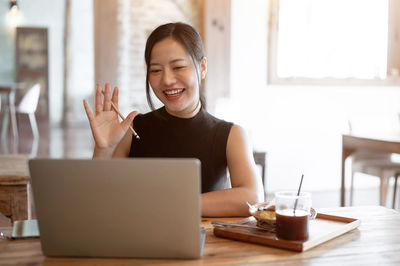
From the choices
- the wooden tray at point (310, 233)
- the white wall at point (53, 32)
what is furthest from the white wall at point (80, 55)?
the wooden tray at point (310, 233)

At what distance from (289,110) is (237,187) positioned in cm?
308

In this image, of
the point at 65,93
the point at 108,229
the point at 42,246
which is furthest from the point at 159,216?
the point at 65,93

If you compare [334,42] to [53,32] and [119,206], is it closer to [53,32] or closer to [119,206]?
[119,206]

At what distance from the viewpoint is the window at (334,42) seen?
4344 mm

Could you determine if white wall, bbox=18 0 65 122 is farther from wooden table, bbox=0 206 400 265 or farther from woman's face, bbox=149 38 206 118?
wooden table, bbox=0 206 400 265

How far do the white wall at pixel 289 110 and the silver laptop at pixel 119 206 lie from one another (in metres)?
3.22

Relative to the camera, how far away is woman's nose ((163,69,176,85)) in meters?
1.54

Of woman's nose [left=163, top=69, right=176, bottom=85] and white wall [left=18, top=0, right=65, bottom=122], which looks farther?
white wall [left=18, top=0, right=65, bottom=122]

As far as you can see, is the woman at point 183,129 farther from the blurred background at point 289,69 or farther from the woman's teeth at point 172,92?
the blurred background at point 289,69

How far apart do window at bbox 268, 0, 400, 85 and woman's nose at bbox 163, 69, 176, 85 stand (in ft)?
9.43

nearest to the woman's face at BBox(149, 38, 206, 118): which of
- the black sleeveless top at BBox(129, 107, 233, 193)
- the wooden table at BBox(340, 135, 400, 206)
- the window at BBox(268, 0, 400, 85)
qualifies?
the black sleeveless top at BBox(129, 107, 233, 193)

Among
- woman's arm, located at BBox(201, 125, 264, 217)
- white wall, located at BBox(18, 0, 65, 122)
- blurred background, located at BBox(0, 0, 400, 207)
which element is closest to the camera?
woman's arm, located at BBox(201, 125, 264, 217)

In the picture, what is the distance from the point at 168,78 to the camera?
5.08ft

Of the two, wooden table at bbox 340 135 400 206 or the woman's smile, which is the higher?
the woman's smile
